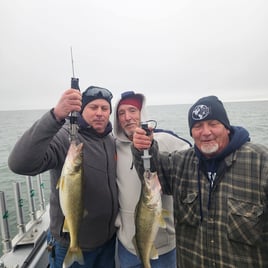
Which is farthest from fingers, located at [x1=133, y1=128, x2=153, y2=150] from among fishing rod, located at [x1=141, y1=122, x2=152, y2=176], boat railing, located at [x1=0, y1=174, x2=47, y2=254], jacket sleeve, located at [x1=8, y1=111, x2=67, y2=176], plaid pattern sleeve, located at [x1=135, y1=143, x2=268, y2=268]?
boat railing, located at [x1=0, y1=174, x2=47, y2=254]

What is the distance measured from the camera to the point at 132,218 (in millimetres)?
2953

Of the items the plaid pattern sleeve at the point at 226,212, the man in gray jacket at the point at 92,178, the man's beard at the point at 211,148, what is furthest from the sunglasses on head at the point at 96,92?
the man's beard at the point at 211,148

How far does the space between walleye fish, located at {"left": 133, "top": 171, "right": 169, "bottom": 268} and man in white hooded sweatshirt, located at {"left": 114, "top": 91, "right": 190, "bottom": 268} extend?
0.34 metres

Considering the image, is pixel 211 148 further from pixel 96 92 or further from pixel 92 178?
pixel 96 92

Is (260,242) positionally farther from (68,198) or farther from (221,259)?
(68,198)

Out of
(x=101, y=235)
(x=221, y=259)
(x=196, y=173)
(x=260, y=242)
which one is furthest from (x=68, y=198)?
(x=260, y=242)

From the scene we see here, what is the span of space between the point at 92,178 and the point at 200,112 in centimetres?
133

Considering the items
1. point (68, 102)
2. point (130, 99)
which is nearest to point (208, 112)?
point (130, 99)

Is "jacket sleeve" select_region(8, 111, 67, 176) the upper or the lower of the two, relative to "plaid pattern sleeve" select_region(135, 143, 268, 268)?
upper

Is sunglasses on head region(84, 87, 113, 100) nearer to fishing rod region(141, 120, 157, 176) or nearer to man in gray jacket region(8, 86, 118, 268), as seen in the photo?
man in gray jacket region(8, 86, 118, 268)

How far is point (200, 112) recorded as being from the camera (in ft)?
8.33

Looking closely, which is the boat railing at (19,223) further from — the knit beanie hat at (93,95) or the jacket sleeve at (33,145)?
the knit beanie hat at (93,95)

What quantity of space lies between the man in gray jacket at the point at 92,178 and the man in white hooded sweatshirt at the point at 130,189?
9 cm

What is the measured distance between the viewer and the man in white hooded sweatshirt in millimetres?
2967
